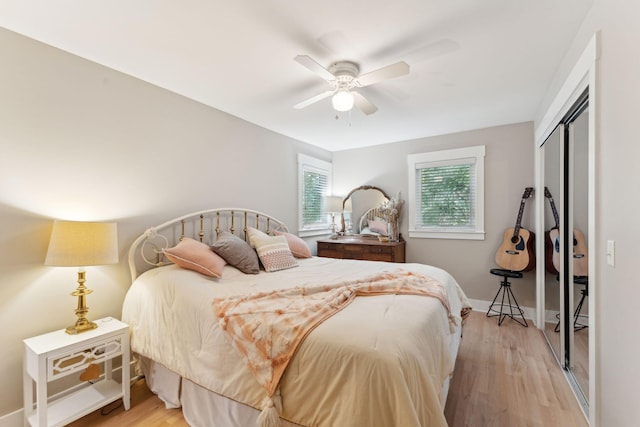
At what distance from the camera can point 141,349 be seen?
2074mm

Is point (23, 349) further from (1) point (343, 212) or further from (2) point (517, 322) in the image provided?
(2) point (517, 322)

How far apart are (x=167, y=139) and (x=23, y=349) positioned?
6.03ft

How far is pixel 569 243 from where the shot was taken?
2238mm

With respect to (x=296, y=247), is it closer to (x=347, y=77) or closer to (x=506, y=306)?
(x=347, y=77)

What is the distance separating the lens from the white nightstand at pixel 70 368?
167 centimetres

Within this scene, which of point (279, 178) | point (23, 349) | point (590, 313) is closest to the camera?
point (590, 313)

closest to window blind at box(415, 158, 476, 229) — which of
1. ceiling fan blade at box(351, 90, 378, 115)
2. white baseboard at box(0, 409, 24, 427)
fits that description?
ceiling fan blade at box(351, 90, 378, 115)

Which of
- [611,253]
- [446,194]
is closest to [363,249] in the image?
[446,194]

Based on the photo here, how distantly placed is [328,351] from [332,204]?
356 centimetres

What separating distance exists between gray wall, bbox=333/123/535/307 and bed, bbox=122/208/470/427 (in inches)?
67.9

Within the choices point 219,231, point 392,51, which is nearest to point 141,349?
point 219,231

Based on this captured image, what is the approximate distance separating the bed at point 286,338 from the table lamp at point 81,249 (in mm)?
303

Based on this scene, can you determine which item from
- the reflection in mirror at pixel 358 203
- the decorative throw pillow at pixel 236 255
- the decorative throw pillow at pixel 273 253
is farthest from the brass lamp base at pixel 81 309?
the reflection in mirror at pixel 358 203

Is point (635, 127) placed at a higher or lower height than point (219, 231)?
higher
